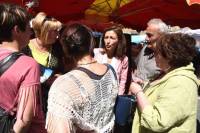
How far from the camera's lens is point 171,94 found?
8.29 feet

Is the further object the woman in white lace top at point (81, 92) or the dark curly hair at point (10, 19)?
the dark curly hair at point (10, 19)

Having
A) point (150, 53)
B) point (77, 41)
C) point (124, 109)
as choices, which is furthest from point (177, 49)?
point (150, 53)

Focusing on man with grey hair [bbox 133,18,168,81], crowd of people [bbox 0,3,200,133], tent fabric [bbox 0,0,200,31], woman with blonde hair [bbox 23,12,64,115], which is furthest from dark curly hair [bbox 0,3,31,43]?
tent fabric [bbox 0,0,200,31]

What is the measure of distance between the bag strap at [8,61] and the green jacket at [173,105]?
0.87m

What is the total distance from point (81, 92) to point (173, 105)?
59 centimetres

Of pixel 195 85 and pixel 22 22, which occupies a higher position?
pixel 22 22

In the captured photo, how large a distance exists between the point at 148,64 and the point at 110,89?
6.43 feet

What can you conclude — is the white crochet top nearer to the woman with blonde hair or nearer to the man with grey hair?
the woman with blonde hair

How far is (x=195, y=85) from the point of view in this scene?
265 centimetres

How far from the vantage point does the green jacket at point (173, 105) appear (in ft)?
8.24

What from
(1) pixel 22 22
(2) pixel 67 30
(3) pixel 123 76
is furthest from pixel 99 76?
(3) pixel 123 76

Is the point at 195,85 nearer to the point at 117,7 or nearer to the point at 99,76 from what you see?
the point at 99,76

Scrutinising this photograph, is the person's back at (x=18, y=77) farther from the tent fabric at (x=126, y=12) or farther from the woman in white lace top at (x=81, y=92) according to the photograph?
the tent fabric at (x=126, y=12)

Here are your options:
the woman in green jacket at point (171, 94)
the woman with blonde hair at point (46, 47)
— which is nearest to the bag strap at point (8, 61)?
the woman in green jacket at point (171, 94)
